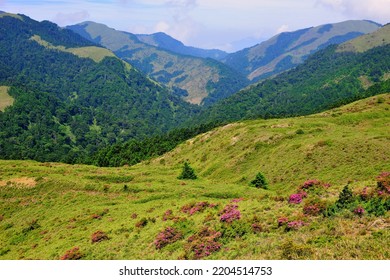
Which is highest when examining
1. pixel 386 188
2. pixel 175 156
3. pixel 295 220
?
pixel 386 188

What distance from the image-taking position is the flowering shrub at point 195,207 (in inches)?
1684

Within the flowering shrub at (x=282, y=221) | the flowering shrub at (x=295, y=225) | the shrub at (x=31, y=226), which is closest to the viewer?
the flowering shrub at (x=295, y=225)

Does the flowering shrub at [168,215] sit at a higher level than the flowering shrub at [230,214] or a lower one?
lower

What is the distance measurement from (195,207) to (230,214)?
26.5ft

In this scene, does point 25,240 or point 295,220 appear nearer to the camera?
point 295,220

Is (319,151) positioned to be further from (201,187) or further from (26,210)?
(26,210)

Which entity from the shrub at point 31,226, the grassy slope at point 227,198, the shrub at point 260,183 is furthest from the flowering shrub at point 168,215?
the shrub at point 31,226

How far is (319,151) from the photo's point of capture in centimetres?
6931

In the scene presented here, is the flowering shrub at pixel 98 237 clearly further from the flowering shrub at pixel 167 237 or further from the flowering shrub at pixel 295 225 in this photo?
the flowering shrub at pixel 295 225

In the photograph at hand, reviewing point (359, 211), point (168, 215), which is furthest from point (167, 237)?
point (359, 211)

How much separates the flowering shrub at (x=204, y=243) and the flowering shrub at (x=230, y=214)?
2.68 metres

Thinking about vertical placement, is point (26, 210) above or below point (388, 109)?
below

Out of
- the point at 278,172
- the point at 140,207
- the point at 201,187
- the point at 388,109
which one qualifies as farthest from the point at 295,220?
the point at 388,109
